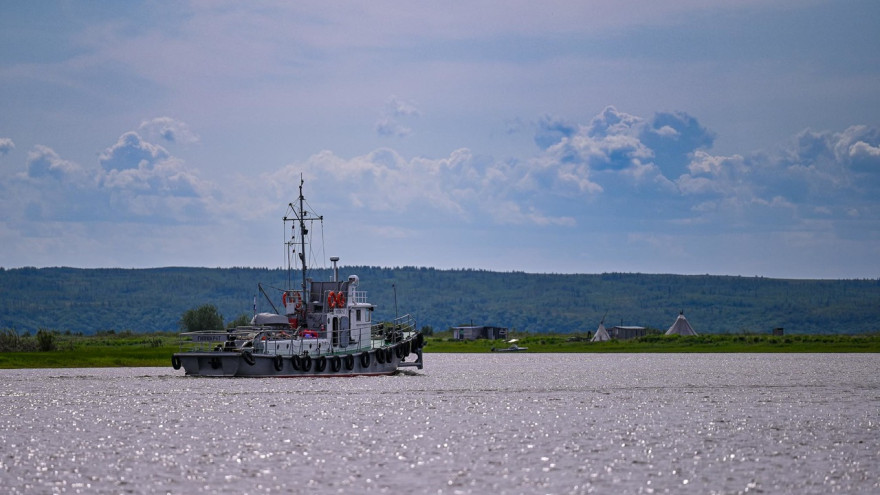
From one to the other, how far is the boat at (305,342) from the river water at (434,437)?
3.71 ft

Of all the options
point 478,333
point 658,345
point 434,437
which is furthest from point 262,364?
point 478,333

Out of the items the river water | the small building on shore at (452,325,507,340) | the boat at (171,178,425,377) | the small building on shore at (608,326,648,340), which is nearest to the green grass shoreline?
the small building on shore at (452,325,507,340)

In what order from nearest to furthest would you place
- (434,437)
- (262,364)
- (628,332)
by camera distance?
(434,437) → (262,364) → (628,332)

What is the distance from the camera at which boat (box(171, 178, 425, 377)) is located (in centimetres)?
6262

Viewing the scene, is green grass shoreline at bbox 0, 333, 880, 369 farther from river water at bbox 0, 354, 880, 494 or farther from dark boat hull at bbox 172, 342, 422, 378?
river water at bbox 0, 354, 880, 494

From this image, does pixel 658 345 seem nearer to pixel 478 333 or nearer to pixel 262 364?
pixel 478 333

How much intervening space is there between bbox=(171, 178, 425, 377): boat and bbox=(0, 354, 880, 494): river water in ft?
3.71

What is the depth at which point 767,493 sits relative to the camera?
85.1 ft

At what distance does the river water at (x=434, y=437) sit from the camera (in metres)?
27.8

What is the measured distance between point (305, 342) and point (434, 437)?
28.2m

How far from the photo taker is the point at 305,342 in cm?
6400

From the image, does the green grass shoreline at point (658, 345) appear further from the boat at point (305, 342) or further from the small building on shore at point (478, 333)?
the boat at point (305, 342)

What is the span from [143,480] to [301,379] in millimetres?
36740

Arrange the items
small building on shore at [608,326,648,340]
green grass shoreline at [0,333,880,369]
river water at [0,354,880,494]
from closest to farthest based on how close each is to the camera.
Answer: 1. river water at [0,354,880,494]
2. green grass shoreline at [0,333,880,369]
3. small building on shore at [608,326,648,340]
